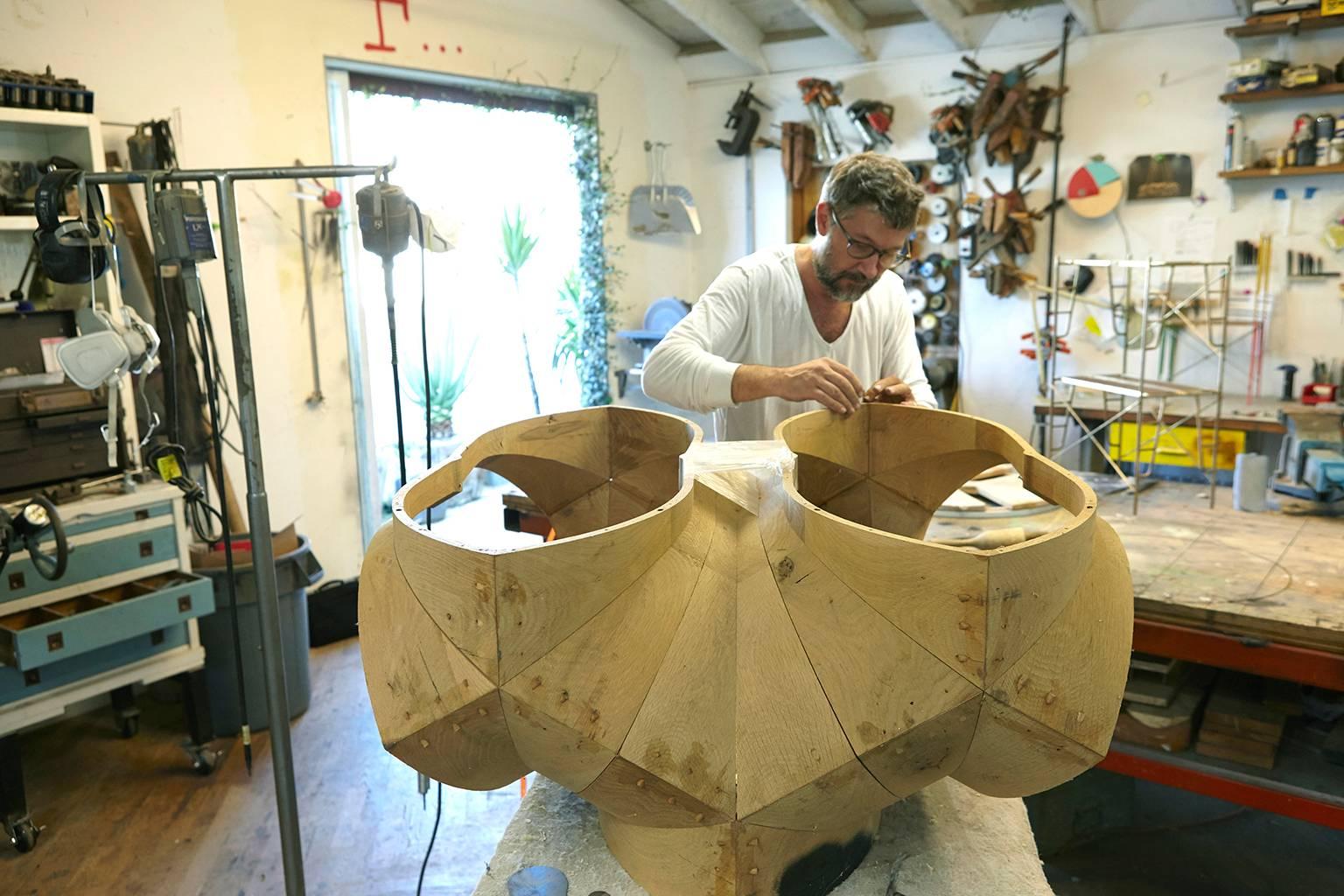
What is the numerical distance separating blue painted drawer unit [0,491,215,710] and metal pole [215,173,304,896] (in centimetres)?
140

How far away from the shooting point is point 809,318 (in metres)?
2.19

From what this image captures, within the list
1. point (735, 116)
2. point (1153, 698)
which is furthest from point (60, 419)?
point (735, 116)

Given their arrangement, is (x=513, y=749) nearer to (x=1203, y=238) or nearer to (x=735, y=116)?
(x=1203, y=238)

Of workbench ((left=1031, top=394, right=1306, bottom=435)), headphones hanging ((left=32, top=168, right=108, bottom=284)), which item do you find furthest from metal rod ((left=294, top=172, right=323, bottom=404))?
workbench ((left=1031, top=394, right=1306, bottom=435))

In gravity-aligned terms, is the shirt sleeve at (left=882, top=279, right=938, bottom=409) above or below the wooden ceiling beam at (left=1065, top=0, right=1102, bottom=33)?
below

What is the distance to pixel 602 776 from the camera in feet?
3.37

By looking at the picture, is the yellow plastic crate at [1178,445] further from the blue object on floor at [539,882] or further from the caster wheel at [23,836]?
the caster wheel at [23,836]

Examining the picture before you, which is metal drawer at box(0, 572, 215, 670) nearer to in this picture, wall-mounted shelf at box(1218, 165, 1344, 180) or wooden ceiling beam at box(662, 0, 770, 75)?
wooden ceiling beam at box(662, 0, 770, 75)

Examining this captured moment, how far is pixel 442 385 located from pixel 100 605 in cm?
247

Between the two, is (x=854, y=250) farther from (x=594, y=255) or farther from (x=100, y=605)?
(x=594, y=255)

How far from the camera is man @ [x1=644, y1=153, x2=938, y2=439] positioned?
6.23ft

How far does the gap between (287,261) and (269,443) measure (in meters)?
0.76

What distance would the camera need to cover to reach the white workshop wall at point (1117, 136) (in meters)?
4.51

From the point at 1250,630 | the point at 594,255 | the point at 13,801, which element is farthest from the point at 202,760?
the point at 594,255
